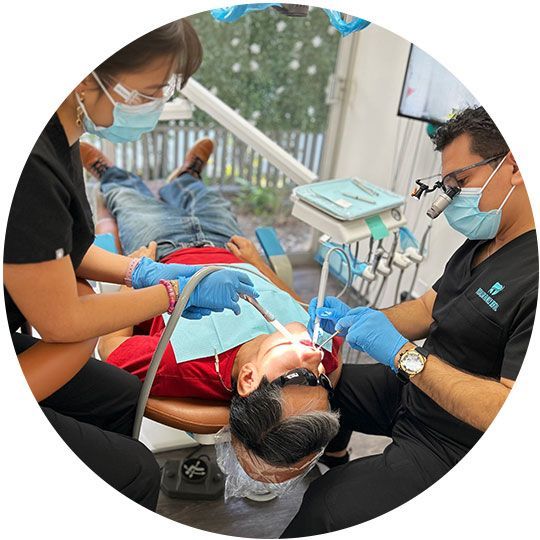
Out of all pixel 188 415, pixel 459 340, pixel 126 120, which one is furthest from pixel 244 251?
pixel 126 120

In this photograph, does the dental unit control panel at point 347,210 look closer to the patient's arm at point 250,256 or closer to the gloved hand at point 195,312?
the patient's arm at point 250,256

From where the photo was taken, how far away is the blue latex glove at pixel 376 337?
144 centimetres

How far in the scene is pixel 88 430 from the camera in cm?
140

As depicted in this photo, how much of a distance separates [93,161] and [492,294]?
2084 mm

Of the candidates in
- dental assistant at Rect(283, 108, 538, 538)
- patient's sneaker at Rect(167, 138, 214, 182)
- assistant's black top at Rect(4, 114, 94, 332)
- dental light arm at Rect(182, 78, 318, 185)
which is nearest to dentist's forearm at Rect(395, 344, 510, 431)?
dental assistant at Rect(283, 108, 538, 538)

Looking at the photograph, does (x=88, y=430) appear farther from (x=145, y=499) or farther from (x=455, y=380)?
(x=455, y=380)

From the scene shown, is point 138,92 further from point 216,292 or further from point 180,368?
point 180,368

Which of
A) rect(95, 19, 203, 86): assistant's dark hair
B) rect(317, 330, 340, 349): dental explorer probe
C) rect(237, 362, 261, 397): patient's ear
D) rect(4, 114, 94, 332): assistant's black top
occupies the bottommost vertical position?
rect(237, 362, 261, 397): patient's ear

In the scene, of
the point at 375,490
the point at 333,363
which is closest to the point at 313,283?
the point at 333,363

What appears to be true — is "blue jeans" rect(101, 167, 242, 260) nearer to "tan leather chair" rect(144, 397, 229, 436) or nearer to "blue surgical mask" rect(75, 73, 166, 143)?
"tan leather chair" rect(144, 397, 229, 436)

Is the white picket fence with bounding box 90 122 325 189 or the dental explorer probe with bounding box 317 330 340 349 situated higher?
the white picket fence with bounding box 90 122 325 189

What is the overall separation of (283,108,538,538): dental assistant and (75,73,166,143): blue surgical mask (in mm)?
747

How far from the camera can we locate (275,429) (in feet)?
5.07

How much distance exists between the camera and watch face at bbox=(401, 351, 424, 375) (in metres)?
1.39
